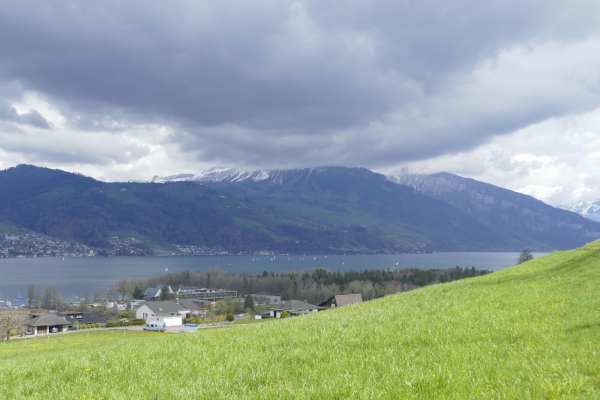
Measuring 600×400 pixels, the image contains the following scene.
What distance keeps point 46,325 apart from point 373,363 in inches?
3822

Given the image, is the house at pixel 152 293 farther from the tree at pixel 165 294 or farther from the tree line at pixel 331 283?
the tree at pixel 165 294

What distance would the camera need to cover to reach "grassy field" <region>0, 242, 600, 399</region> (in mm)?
8883

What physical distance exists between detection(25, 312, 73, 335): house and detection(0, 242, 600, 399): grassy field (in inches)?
3476

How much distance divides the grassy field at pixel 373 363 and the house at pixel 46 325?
88.3 meters

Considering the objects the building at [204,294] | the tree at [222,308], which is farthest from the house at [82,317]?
the building at [204,294]

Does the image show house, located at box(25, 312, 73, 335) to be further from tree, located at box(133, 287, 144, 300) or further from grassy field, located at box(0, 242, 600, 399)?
grassy field, located at box(0, 242, 600, 399)

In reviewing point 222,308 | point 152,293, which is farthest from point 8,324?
point 152,293

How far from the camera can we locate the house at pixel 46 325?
8888 cm

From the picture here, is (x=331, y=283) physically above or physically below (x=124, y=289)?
above

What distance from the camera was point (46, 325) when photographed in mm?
89688

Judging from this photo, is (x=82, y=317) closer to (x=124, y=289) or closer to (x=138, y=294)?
(x=138, y=294)

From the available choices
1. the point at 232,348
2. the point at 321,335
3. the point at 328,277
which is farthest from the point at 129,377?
the point at 328,277

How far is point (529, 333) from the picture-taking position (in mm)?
13164

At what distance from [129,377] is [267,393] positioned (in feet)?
13.4
